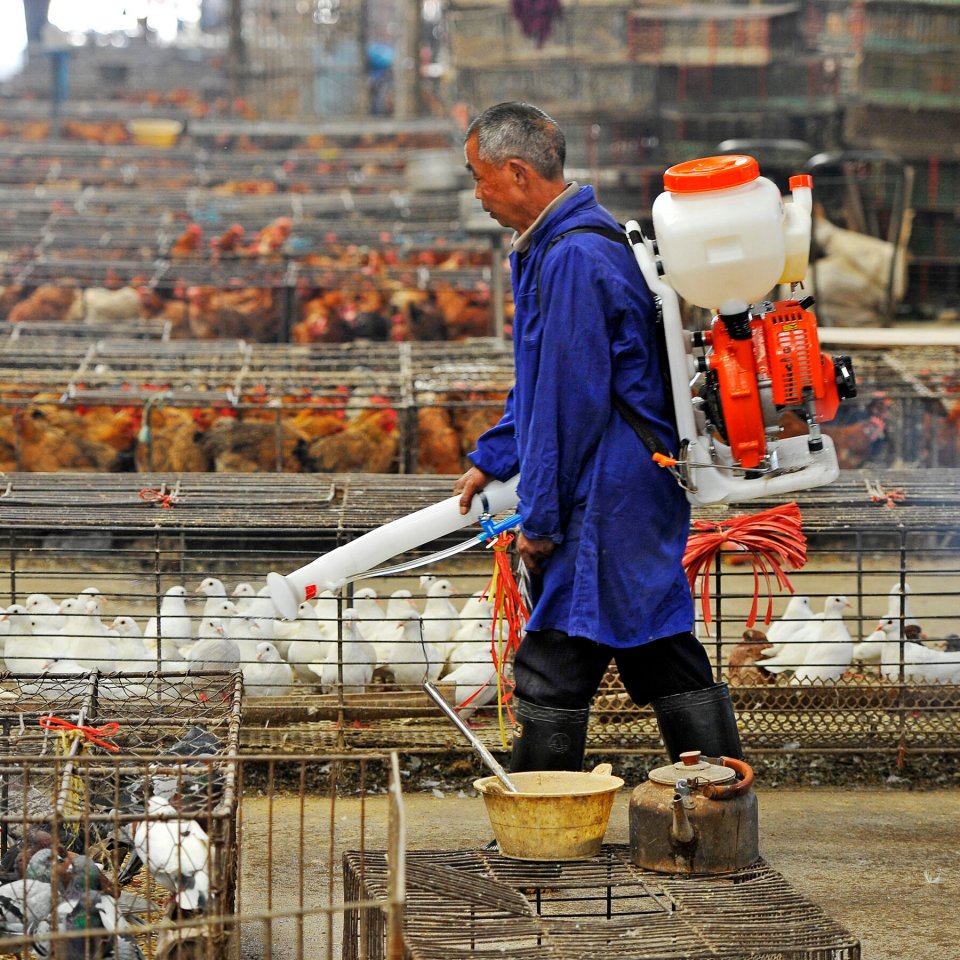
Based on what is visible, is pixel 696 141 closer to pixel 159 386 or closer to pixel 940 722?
pixel 159 386

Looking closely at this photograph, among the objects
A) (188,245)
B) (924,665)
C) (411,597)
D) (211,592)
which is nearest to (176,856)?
(411,597)

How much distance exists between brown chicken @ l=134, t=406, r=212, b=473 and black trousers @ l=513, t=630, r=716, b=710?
5397 millimetres

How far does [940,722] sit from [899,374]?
4507 mm

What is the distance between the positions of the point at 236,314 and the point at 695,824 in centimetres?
973

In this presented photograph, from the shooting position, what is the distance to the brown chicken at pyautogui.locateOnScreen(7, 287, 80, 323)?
13055 millimetres

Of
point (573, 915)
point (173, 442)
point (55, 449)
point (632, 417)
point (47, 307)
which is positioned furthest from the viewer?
point (47, 307)

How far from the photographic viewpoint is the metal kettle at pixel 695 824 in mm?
3355

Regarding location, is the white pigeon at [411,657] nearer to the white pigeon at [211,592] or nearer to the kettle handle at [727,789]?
the white pigeon at [211,592]

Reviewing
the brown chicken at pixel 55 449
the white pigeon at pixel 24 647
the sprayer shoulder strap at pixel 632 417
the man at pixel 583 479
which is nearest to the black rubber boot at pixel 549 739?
the man at pixel 583 479

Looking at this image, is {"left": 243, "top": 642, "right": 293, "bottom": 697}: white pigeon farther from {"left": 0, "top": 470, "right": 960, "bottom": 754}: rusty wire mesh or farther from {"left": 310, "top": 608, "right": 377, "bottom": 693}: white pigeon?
{"left": 310, "top": 608, "right": 377, "bottom": 693}: white pigeon

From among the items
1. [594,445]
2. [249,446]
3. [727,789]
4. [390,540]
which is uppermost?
[594,445]

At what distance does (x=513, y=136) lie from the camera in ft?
11.9

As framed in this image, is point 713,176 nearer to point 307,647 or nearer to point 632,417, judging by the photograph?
point 632,417

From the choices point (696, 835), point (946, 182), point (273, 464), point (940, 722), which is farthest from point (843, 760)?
point (946, 182)
